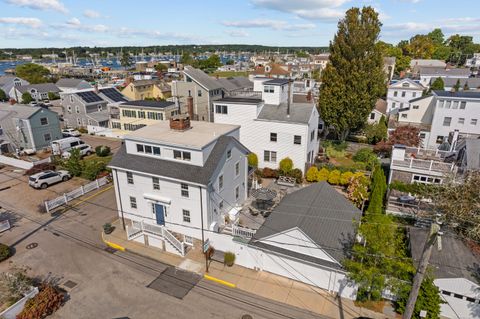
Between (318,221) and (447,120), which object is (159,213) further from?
(447,120)

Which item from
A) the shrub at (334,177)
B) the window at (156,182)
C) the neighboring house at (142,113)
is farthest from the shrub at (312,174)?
the neighboring house at (142,113)

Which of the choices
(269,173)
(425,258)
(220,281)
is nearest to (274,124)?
(269,173)

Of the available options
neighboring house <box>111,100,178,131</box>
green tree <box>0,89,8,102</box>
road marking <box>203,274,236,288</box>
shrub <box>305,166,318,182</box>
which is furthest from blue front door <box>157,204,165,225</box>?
green tree <box>0,89,8,102</box>

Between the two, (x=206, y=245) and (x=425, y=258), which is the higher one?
(x=425, y=258)

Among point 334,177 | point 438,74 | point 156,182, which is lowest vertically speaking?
point 334,177

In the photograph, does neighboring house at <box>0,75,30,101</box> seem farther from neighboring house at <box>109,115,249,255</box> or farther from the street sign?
the street sign

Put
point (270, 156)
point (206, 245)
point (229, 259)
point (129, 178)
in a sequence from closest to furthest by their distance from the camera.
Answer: point (229, 259)
point (206, 245)
point (129, 178)
point (270, 156)

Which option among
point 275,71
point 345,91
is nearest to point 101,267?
point 345,91
